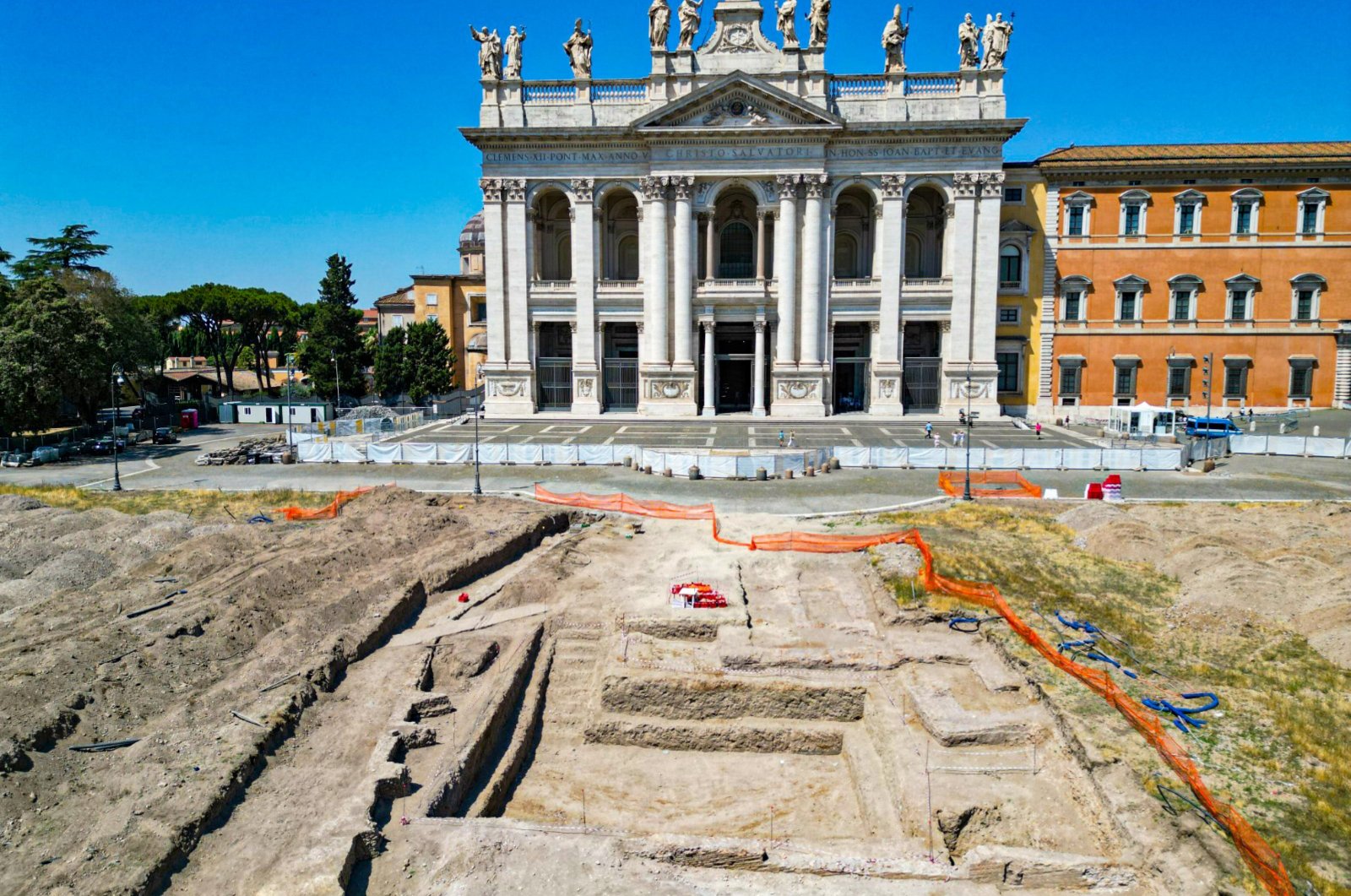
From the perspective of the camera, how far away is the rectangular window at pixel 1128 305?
55094 mm

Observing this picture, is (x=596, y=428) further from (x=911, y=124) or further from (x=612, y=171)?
(x=911, y=124)

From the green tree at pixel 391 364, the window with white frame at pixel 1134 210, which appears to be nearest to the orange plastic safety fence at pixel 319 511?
the green tree at pixel 391 364

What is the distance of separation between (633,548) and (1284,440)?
3559 centimetres

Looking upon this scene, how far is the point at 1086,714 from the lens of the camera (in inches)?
546

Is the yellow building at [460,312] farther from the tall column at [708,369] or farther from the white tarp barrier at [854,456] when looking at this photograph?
the white tarp barrier at [854,456]

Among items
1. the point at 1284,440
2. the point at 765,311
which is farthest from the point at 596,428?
the point at 1284,440

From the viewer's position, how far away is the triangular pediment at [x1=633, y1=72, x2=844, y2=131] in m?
52.4

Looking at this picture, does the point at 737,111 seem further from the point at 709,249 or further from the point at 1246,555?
the point at 1246,555

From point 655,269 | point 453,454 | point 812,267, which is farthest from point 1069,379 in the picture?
point 453,454

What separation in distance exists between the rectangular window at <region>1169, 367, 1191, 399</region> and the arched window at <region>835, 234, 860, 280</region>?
72.6 feet

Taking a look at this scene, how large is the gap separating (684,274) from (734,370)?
8727 mm

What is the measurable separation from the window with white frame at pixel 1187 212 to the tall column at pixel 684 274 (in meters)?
32.0

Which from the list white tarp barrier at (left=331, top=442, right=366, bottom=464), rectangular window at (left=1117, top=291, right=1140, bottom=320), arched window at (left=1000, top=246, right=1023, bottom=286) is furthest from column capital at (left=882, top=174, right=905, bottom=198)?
white tarp barrier at (left=331, top=442, right=366, bottom=464)

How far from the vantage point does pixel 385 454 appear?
4047 centimetres
